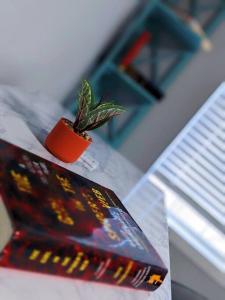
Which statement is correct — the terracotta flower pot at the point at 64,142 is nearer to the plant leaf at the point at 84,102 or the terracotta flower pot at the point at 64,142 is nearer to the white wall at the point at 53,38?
the plant leaf at the point at 84,102

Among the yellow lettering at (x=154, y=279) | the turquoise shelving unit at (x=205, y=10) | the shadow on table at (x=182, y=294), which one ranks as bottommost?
the shadow on table at (x=182, y=294)

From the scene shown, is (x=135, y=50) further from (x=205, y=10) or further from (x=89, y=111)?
(x=89, y=111)

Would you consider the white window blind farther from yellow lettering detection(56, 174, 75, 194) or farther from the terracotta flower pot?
yellow lettering detection(56, 174, 75, 194)

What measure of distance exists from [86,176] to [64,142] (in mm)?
135

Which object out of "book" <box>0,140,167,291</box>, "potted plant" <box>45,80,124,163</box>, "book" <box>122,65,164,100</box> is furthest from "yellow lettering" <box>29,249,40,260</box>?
"book" <box>122,65,164,100</box>

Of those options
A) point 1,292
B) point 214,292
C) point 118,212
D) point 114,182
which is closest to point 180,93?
point 114,182

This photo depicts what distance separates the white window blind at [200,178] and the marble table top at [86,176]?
0.09 m

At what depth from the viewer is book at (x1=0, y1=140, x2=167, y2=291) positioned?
0.51 meters

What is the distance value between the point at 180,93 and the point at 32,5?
0.73 metres

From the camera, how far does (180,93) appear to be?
5.51ft

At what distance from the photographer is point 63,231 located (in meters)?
0.55

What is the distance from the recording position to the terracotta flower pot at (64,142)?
92 centimetres

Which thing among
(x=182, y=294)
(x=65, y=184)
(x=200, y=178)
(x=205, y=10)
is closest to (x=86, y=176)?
(x=65, y=184)

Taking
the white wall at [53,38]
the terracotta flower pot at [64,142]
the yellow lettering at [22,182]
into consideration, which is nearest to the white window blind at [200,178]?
the white wall at [53,38]
